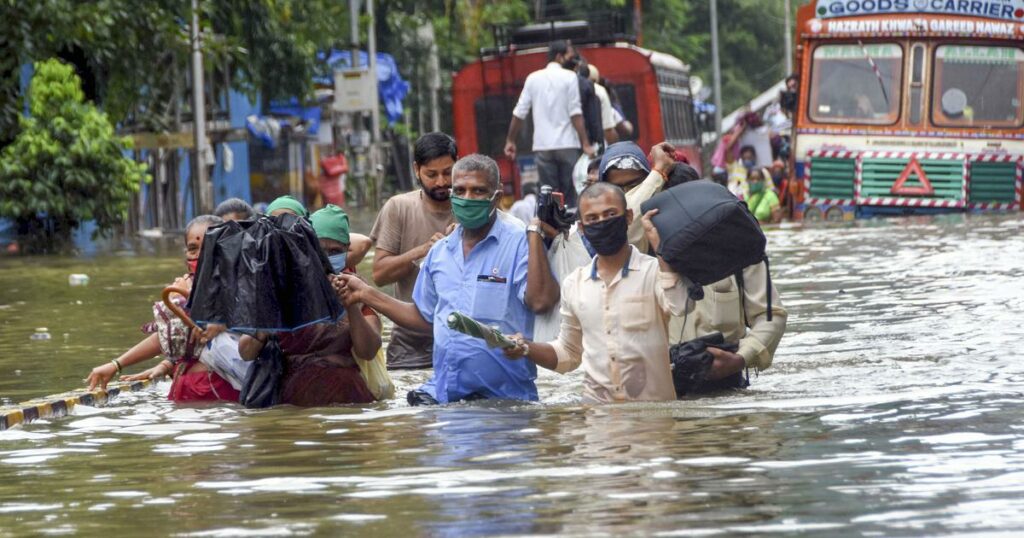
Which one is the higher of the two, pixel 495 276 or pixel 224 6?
pixel 224 6

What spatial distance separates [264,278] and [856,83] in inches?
664

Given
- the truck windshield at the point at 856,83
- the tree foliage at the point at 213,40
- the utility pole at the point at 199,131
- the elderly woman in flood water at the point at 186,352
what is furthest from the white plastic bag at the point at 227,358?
the utility pole at the point at 199,131

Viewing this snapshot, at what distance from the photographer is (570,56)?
17.8 m

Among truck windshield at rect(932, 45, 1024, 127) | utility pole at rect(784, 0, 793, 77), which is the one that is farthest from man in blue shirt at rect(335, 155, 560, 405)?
utility pole at rect(784, 0, 793, 77)

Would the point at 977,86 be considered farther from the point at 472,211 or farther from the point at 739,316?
the point at 472,211

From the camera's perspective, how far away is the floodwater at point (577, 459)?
5.89 m

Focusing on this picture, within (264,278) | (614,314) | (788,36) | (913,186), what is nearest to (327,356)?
(264,278)

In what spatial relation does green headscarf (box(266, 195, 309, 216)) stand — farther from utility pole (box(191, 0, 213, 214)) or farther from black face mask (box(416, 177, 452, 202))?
utility pole (box(191, 0, 213, 214))

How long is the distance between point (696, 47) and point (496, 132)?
32.3m

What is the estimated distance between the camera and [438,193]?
9.24m

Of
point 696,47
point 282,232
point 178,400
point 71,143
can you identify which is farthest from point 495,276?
point 696,47

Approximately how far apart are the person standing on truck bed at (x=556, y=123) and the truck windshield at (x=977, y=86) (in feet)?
24.6

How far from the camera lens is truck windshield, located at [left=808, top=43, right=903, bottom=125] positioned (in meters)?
23.6

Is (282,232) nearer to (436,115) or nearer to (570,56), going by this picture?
(570,56)
